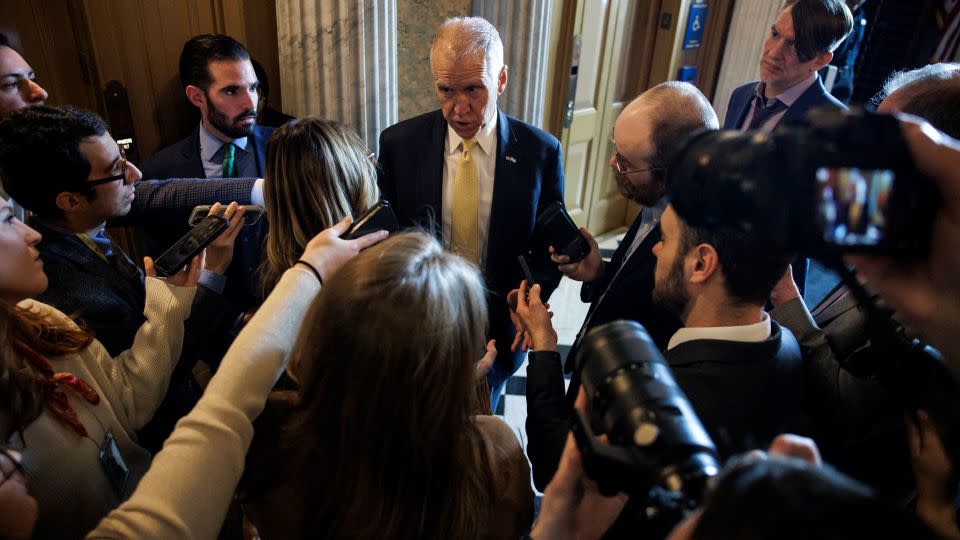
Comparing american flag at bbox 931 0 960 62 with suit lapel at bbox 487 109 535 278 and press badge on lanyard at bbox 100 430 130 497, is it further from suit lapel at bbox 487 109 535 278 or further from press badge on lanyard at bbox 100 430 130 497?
press badge on lanyard at bbox 100 430 130 497

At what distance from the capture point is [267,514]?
2.87ft

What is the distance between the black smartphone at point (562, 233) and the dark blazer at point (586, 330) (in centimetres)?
13

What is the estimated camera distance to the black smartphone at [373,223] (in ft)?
3.89

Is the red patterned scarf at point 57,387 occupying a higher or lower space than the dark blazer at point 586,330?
higher

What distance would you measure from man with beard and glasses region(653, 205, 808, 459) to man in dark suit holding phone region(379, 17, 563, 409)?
824mm

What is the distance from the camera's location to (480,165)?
1.88 meters

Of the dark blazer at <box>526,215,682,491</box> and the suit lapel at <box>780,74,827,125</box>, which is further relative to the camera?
the suit lapel at <box>780,74,827,125</box>

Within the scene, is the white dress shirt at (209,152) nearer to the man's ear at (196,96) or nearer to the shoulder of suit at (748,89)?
the man's ear at (196,96)

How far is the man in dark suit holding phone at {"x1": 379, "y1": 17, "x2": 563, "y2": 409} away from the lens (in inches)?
72.6

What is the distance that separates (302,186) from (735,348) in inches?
40.2

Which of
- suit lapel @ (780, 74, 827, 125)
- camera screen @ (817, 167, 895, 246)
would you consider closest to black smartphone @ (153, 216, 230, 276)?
camera screen @ (817, 167, 895, 246)

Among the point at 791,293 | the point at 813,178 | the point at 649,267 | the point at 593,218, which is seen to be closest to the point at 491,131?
the point at 649,267

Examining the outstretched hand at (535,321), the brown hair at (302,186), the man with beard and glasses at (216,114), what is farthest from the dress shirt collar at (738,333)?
the man with beard and glasses at (216,114)

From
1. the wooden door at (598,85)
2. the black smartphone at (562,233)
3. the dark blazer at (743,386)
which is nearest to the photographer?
the dark blazer at (743,386)
